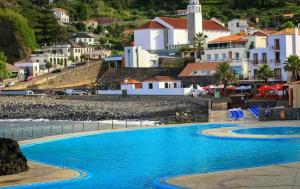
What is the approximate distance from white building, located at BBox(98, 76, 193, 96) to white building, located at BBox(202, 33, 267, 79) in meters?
8.24

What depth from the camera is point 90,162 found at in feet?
96.5

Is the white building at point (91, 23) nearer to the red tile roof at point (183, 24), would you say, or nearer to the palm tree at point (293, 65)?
the red tile roof at point (183, 24)

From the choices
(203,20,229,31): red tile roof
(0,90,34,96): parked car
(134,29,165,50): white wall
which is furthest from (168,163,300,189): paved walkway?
(203,20,229,31): red tile roof

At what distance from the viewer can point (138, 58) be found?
8725cm

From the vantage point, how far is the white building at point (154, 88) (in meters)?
68.5

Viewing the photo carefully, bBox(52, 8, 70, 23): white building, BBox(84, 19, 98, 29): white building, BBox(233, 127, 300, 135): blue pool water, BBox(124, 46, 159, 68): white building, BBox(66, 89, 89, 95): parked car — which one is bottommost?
BBox(233, 127, 300, 135): blue pool water

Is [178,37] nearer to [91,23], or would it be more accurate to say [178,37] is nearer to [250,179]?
[91,23]

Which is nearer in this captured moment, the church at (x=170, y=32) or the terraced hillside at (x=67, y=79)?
the terraced hillside at (x=67, y=79)

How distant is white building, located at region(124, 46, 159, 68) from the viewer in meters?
86.8

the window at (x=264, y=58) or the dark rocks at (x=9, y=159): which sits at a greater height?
the window at (x=264, y=58)

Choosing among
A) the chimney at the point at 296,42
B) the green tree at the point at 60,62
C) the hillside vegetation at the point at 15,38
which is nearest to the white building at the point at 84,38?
the hillside vegetation at the point at 15,38

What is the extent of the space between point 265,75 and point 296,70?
3.85 metres

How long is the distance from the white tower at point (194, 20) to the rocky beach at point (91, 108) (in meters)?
30.1

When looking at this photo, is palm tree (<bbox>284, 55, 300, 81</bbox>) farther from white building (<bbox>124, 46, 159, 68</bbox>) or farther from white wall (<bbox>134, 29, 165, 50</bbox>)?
white wall (<bbox>134, 29, 165, 50</bbox>)
